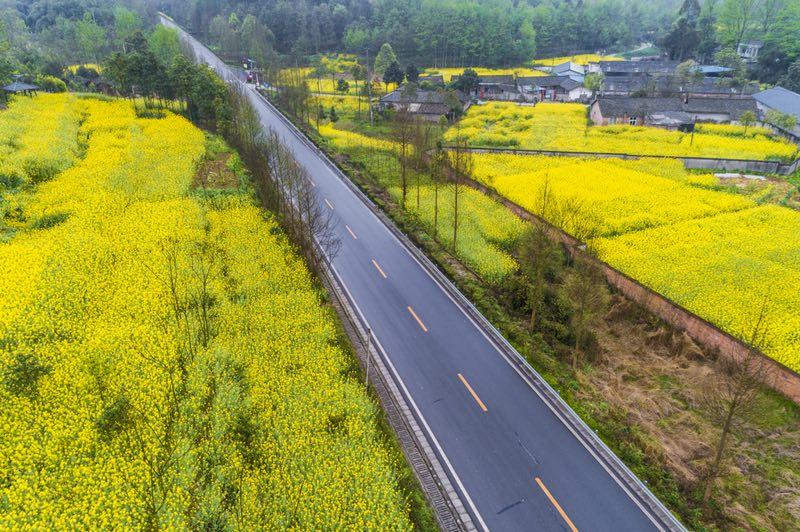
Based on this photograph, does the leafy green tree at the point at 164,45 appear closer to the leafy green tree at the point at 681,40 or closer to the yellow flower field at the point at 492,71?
the yellow flower field at the point at 492,71

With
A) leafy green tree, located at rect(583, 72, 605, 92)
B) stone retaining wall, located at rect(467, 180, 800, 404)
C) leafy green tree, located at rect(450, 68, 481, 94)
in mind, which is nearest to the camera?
stone retaining wall, located at rect(467, 180, 800, 404)

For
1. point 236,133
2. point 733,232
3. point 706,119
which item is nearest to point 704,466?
point 733,232

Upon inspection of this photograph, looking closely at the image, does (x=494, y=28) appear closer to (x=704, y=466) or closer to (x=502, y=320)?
(x=502, y=320)

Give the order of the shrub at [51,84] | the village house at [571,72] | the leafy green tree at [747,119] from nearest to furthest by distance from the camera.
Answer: the leafy green tree at [747,119] < the shrub at [51,84] < the village house at [571,72]

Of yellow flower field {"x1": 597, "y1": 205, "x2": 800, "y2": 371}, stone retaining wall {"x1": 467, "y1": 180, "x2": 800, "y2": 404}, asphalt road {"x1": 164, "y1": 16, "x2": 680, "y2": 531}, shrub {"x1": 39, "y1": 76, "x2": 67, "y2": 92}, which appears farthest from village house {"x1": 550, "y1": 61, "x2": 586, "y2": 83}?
shrub {"x1": 39, "y1": 76, "x2": 67, "y2": 92}

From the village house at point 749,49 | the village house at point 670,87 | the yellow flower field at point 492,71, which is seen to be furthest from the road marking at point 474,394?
the village house at point 749,49

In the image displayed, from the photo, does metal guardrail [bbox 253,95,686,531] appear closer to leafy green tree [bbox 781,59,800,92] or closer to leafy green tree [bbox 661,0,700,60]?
leafy green tree [bbox 781,59,800,92]
